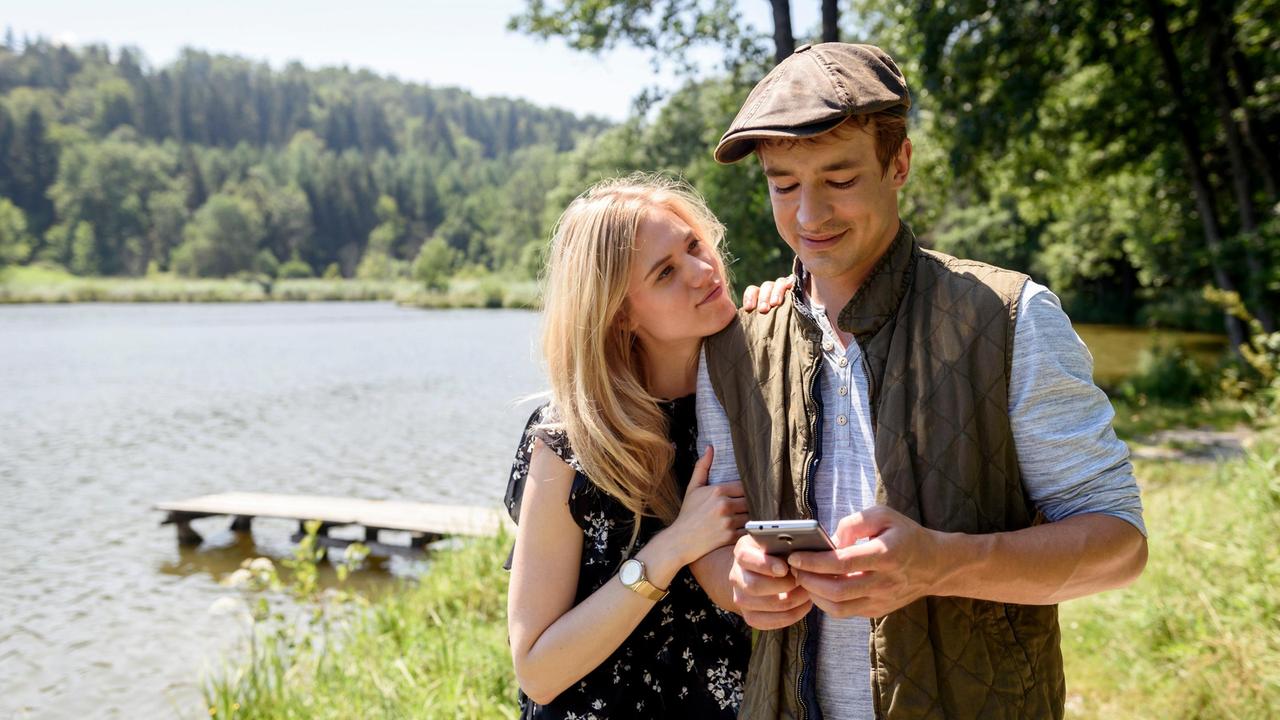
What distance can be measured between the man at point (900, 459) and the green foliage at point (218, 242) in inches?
4172

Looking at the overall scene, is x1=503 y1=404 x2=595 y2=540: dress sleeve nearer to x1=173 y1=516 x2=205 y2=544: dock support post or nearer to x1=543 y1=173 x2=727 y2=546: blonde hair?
x1=543 y1=173 x2=727 y2=546: blonde hair

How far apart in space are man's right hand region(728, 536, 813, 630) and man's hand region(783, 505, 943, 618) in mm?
89

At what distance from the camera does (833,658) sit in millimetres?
1752

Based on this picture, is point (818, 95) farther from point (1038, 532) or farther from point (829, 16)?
point (829, 16)

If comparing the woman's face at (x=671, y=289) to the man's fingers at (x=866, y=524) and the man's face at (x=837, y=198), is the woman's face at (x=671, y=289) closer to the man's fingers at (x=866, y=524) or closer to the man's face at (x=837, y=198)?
the man's face at (x=837, y=198)

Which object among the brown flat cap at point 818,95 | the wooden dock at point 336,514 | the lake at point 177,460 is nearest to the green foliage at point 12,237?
the lake at point 177,460

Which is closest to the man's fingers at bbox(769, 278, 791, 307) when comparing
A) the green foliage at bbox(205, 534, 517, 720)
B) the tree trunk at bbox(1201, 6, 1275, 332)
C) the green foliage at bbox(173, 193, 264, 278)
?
the green foliage at bbox(205, 534, 517, 720)

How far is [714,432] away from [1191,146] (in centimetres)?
1405

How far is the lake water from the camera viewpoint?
9.23 m

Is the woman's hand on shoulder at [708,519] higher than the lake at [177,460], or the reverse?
the woman's hand on shoulder at [708,519]

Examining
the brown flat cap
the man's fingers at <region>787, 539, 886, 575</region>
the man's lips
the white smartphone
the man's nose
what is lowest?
the man's fingers at <region>787, 539, 886, 575</region>

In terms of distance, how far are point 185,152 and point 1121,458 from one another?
135m

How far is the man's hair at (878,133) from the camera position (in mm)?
1690

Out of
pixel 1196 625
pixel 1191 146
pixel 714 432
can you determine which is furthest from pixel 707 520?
pixel 1191 146
